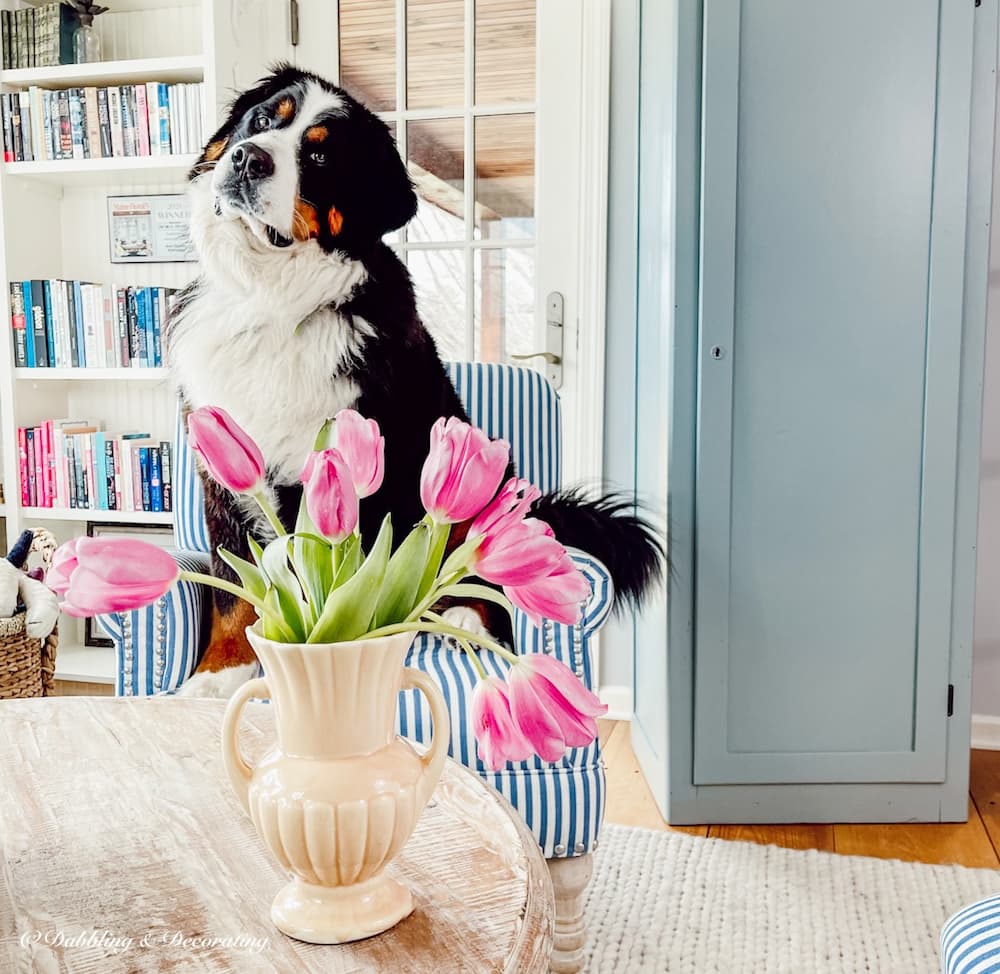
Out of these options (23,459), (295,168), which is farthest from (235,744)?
(23,459)

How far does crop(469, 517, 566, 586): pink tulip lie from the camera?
1.94 feet

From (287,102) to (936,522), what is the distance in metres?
1.47

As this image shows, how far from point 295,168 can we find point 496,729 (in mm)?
1324

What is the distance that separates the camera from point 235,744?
0.66m

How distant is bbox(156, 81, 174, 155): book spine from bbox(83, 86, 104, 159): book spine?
179 millimetres

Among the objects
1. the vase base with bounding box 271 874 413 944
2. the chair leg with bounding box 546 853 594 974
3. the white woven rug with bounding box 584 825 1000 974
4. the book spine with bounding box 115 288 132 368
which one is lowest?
the white woven rug with bounding box 584 825 1000 974

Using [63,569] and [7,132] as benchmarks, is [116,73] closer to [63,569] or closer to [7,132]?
[7,132]

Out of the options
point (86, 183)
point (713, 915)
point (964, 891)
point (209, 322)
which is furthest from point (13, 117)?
point (964, 891)

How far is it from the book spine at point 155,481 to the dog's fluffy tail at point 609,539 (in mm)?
1291

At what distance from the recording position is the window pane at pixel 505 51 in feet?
8.27

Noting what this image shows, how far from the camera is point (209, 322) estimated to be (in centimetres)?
177

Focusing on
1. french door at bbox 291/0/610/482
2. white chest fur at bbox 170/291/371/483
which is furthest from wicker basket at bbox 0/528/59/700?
french door at bbox 291/0/610/482

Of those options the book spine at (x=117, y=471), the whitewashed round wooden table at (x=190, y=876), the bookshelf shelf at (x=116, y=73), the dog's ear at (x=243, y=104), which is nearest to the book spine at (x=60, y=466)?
the book spine at (x=117, y=471)

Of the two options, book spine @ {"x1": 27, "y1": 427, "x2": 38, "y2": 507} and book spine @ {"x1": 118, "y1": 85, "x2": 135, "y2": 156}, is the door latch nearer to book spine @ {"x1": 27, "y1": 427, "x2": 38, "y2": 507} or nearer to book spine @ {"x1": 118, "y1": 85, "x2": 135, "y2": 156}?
book spine @ {"x1": 118, "y1": 85, "x2": 135, "y2": 156}
